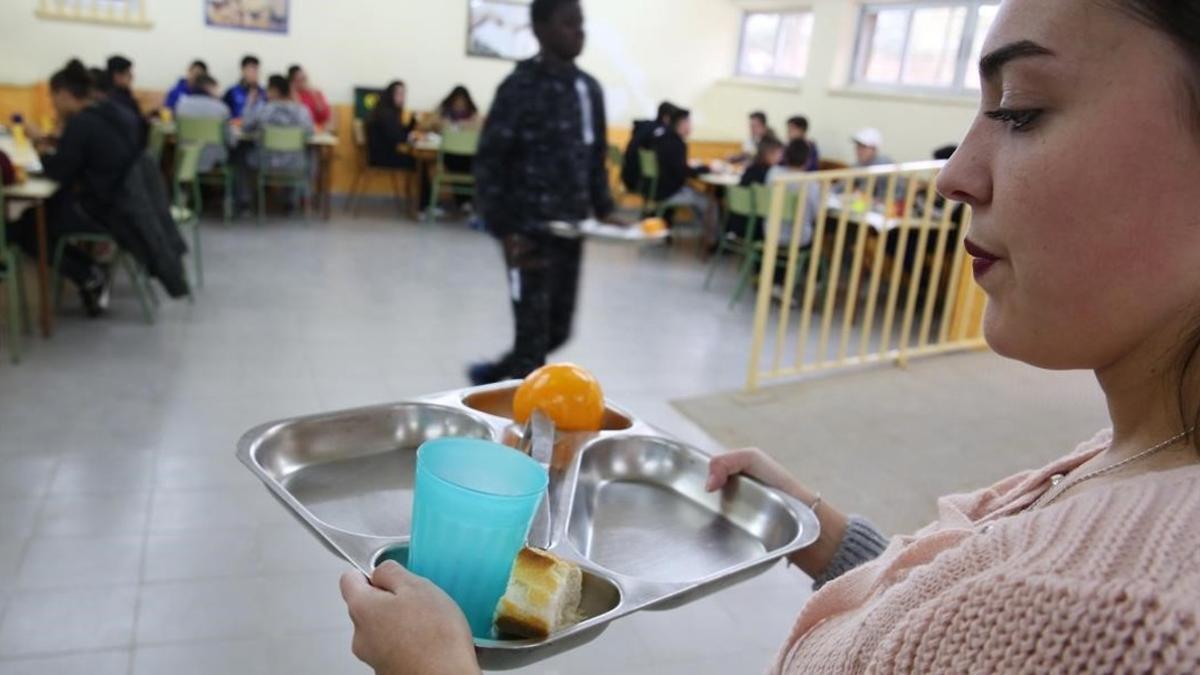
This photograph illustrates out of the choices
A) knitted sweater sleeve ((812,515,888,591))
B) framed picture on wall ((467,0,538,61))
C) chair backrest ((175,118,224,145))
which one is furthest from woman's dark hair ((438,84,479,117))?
knitted sweater sleeve ((812,515,888,591))

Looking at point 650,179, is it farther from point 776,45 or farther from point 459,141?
point 776,45

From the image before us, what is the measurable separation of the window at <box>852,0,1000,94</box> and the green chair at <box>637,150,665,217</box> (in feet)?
6.79

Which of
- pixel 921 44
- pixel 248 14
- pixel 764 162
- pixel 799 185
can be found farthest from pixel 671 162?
pixel 248 14

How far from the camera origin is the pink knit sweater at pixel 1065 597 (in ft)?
1.39

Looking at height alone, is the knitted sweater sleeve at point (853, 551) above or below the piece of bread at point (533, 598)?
below

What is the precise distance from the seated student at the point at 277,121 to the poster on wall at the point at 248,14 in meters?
0.99

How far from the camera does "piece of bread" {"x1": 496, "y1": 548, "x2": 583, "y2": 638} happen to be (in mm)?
797

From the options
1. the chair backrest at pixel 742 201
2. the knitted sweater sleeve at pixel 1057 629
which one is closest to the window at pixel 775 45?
the chair backrest at pixel 742 201

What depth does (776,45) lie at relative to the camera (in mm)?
9297

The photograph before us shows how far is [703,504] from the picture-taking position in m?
1.20

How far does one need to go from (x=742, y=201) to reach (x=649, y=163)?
1749 millimetres

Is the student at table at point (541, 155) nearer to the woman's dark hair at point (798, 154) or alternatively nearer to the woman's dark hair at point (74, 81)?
the woman's dark hair at point (74, 81)

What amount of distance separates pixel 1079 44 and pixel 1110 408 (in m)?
0.28

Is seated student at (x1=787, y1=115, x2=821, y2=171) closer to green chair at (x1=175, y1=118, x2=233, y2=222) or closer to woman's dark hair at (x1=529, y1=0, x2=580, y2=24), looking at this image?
green chair at (x1=175, y1=118, x2=233, y2=222)
